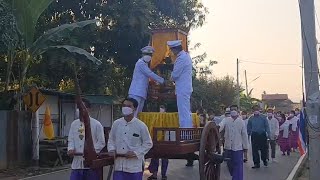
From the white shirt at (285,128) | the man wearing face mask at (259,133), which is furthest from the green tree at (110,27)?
the white shirt at (285,128)

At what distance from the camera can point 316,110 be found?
9.77 metres

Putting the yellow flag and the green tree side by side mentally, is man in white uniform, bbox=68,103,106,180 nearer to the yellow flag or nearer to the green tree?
the yellow flag

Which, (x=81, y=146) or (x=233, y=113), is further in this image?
(x=233, y=113)

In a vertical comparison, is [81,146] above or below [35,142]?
above

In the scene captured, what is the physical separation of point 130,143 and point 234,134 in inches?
179

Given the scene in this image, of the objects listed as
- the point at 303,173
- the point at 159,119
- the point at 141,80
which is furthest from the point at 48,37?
the point at 303,173

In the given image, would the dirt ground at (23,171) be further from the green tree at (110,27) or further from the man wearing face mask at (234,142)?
the man wearing face mask at (234,142)

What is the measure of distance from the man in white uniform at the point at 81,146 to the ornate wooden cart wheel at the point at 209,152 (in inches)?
61.2

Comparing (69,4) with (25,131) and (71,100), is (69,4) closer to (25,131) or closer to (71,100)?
(71,100)

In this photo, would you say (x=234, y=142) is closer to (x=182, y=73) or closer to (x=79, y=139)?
(x=182, y=73)

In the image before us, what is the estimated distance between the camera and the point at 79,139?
22.3 ft

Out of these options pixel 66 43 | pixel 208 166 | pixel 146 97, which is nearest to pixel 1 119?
pixel 66 43

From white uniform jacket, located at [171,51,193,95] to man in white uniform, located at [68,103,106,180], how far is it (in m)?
1.89

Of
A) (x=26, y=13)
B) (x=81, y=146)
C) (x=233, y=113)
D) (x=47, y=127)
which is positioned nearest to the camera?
(x=81, y=146)
